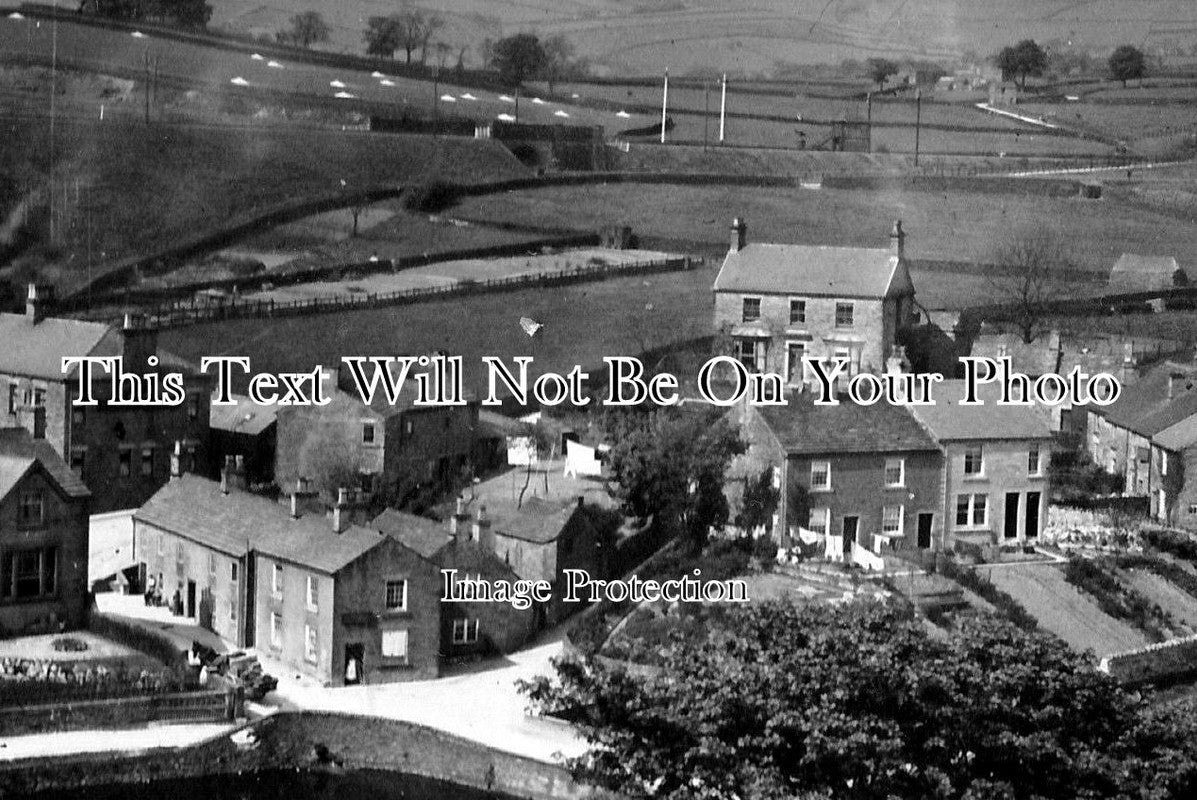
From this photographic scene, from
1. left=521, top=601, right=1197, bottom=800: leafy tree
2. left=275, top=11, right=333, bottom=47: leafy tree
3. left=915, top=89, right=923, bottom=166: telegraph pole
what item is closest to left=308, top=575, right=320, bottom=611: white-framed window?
left=521, top=601, right=1197, bottom=800: leafy tree

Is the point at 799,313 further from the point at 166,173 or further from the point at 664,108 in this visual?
the point at 166,173

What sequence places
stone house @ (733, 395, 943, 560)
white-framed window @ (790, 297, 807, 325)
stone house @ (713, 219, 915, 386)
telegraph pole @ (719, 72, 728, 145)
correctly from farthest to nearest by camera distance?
telegraph pole @ (719, 72, 728, 145)
white-framed window @ (790, 297, 807, 325)
stone house @ (713, 219, 915, 386)
stone house @ (733, 395, 943, 560)

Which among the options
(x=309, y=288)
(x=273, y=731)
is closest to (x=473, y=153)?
(x=309, y=288)

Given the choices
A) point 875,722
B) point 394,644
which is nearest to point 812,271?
point 394,644

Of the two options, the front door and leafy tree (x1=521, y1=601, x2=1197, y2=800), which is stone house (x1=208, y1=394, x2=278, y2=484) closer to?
the front door

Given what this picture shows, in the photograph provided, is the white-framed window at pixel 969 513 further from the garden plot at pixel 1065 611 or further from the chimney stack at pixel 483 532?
the chimney stack at pixel 483 532

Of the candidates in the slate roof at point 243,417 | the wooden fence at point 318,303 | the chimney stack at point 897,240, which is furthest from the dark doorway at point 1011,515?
the slate roof at point 243,417
